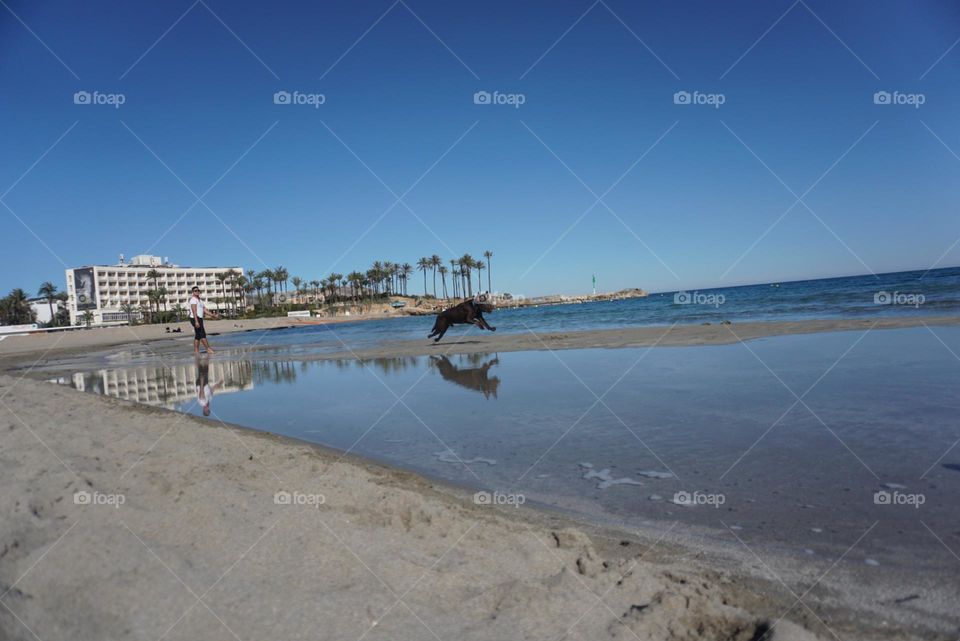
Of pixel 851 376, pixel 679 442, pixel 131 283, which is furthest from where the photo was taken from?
pixel 131 283

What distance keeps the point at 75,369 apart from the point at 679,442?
21282 mm

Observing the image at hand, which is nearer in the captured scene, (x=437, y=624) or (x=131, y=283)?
(x=437, y=624)

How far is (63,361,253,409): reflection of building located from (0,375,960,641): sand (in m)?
6.67

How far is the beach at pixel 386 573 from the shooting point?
2.47 metres

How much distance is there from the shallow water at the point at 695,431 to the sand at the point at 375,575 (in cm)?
52

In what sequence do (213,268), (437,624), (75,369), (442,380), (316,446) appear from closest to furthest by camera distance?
1. (437,624)
2. (316,446)
3. (442,380)
4. (75,369)
5. (213,268)

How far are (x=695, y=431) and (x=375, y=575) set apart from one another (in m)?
4.15

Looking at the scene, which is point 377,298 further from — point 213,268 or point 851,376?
point 851,376

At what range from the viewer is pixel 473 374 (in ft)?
38.6

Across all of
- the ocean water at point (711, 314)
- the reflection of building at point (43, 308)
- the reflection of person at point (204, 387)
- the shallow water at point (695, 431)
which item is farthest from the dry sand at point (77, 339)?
the reflection of building at point (43, 308)

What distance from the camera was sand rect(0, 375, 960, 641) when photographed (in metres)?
2.46

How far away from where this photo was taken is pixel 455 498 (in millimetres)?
4387

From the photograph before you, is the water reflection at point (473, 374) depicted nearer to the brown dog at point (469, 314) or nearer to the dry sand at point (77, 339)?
the brown dog at point (469, 314)

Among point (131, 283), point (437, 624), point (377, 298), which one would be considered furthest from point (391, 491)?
point (131, 283)
